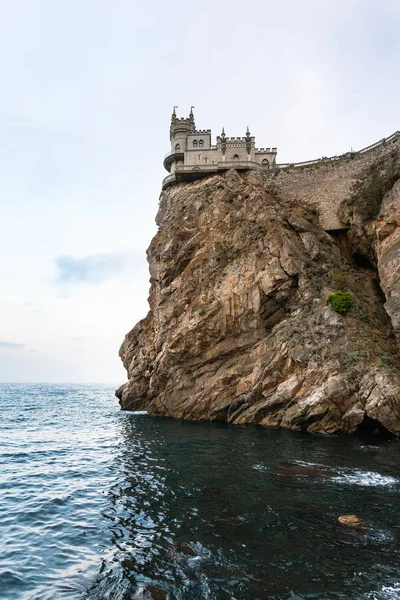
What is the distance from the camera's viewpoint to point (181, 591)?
8.62 meters

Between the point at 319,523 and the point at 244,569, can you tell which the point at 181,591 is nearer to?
the point at 244,569

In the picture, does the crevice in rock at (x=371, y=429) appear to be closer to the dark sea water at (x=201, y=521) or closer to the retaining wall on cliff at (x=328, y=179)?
the dark sea water at (x=201, y=521)

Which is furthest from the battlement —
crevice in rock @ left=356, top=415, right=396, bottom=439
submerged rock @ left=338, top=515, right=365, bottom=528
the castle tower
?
submerged rock @ left=338, top=515, right=365, bottom=528

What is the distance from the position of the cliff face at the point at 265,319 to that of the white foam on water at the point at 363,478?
9.87 metres

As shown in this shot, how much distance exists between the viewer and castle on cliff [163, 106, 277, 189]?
47806 millimetres

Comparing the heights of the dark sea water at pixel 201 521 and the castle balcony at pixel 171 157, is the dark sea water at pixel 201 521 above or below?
below

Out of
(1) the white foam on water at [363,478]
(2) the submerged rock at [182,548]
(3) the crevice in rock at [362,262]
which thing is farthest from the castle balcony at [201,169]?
(2) the submerged rock at [182,548]

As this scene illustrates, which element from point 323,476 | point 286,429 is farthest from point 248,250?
point 323,476

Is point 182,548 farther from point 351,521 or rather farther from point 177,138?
point 177,138

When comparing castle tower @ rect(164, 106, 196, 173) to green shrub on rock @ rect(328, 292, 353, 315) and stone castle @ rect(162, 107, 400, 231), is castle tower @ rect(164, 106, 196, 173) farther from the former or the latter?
green shrub on rock @ rect(328, 292, 353, 315)

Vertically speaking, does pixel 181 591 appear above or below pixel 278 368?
below

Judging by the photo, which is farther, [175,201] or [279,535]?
[175,201]

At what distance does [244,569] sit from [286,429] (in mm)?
20397

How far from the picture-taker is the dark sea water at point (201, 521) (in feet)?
29.6
